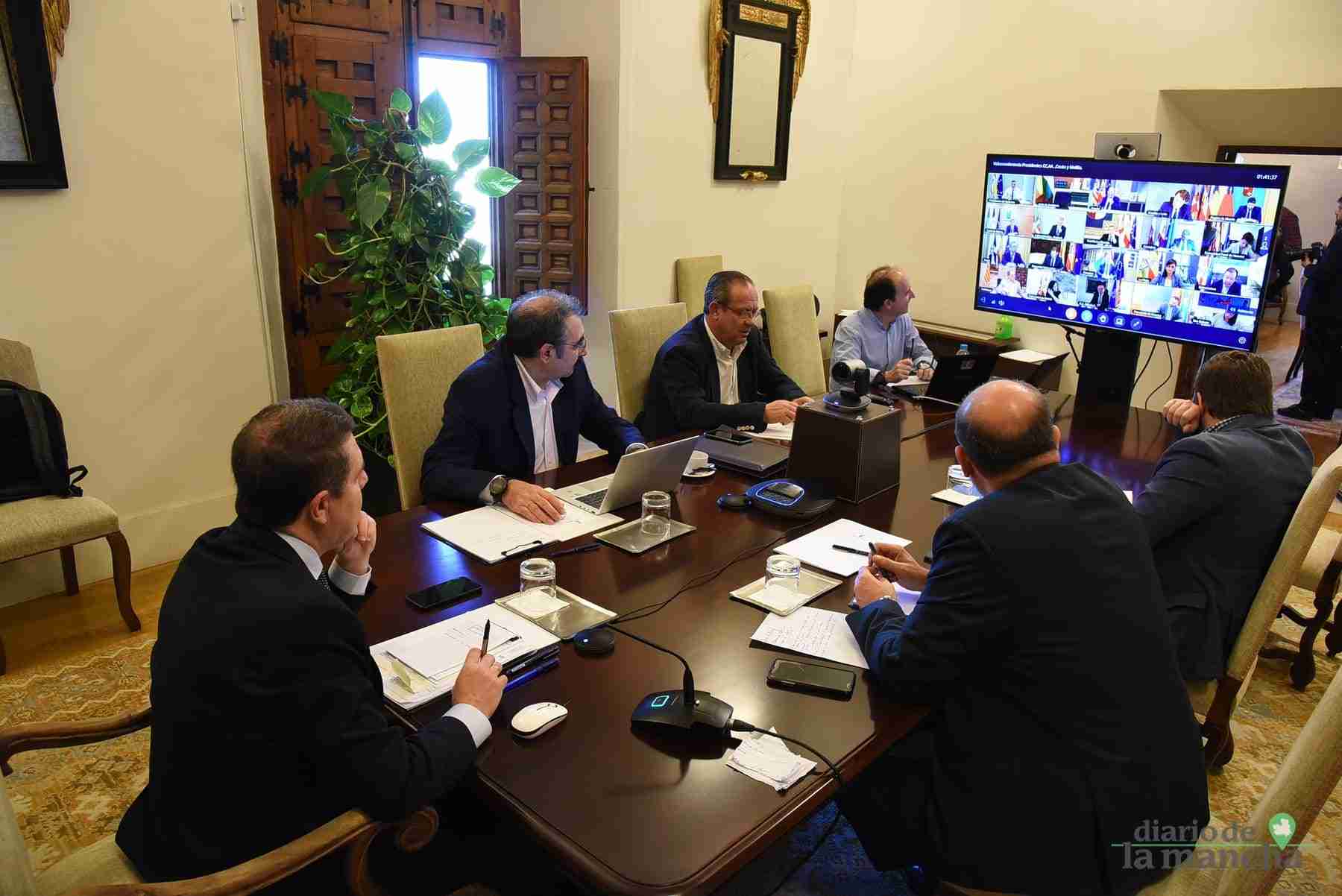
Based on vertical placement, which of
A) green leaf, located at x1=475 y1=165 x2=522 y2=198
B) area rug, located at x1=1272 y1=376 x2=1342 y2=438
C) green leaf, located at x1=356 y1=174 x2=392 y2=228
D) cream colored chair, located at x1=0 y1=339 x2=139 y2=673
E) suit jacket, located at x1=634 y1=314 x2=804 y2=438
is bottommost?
area rug, located at x1=1272 y1=376 x2=1342 y2=438

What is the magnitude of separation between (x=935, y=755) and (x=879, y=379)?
2.26 meters

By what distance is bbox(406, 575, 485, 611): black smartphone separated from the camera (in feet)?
5.88

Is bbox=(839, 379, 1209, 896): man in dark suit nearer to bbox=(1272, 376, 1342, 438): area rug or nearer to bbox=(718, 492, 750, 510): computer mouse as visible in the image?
bbox=(718, 492, 750, 510): computer mouse

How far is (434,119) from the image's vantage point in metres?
3.79

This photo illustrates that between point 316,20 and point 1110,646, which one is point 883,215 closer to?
point 316,20

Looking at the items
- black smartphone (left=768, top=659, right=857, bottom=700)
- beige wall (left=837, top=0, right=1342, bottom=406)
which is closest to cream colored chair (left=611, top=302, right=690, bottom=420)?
black smartphone (left=768, top=659, right=857, bottom=700)

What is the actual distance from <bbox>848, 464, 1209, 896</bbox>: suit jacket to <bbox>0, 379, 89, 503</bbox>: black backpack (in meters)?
2.81

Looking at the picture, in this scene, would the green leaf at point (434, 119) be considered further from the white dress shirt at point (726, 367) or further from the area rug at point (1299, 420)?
the area rug at point (1299, 420)

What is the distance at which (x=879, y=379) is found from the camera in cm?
367

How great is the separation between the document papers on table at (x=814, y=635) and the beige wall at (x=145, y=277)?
2787mm

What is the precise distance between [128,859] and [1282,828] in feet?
5.47

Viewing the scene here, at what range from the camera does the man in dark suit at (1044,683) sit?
1.47 meters

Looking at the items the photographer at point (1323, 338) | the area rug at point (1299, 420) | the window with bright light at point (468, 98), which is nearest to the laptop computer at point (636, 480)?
the window with bright light at point (468, 98)

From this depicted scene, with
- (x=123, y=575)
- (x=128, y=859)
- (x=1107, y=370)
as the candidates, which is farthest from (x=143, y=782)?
(x=1107, y=370)
